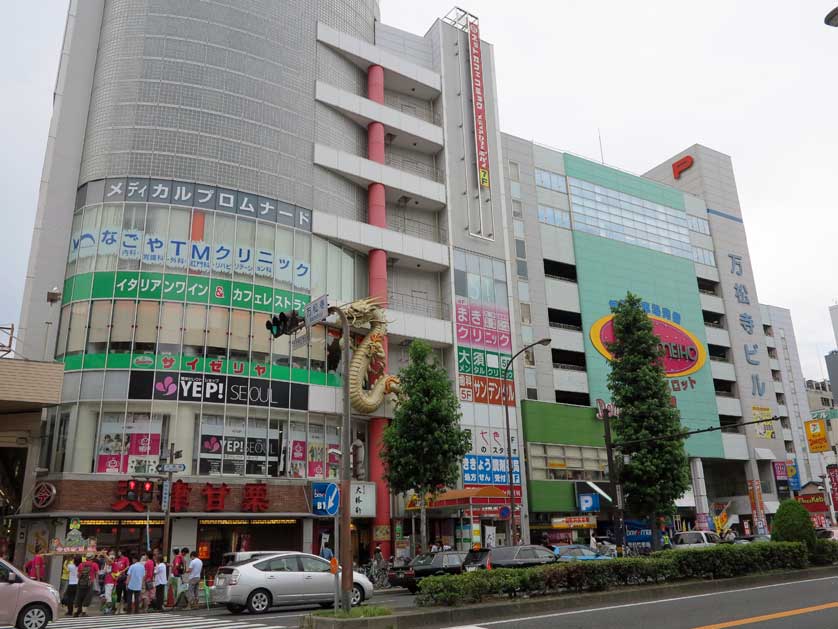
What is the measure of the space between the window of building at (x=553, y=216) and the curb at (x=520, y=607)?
3534 cm

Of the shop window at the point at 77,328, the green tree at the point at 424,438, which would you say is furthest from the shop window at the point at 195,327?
the green tree at the point at 424,438

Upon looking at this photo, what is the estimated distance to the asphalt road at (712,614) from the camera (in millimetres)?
12883

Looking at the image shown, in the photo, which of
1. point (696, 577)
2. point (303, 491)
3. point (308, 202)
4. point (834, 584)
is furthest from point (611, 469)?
point (308, 202)

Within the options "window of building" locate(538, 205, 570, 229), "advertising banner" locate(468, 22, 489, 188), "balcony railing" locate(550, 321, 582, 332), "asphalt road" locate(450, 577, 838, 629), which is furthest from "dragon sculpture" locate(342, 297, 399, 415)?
"asphalt road" locate(450, 577, 838, 629)

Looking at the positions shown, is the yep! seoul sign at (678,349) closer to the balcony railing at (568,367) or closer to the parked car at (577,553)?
the balcony railing at (568,367)

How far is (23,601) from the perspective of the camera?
14.8 m

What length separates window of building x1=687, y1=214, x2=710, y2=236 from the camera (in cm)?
6294

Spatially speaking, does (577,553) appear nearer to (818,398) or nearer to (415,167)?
(415,167)

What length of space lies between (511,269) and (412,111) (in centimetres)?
1276

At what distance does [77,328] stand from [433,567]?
19549mm

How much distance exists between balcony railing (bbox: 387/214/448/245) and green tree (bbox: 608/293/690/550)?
13.0 metres

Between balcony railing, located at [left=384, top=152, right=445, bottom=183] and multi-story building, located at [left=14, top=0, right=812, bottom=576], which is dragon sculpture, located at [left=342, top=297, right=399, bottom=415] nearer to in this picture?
multi-story building, located at [left=14, top=0, right=812, bottom=576]

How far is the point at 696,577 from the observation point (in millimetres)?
19812


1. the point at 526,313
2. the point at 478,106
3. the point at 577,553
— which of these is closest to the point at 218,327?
the point at 577,553
